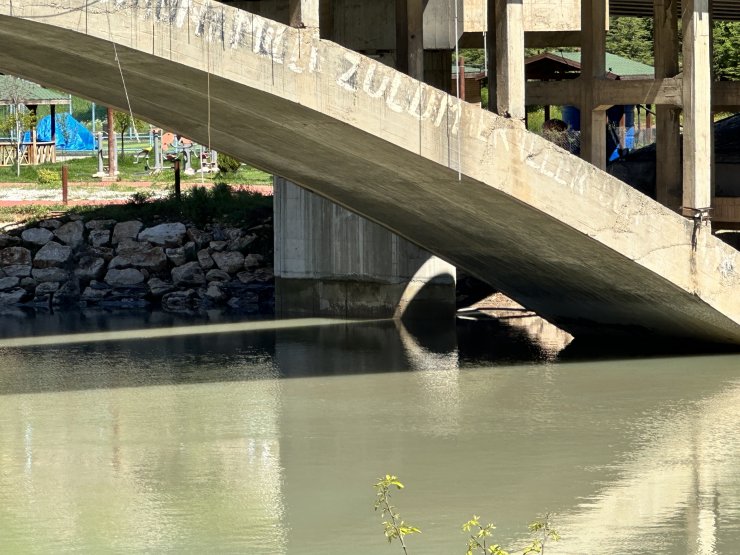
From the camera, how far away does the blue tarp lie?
50.1 metres

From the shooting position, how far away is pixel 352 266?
2412cm

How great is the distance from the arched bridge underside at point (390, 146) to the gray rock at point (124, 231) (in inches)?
293

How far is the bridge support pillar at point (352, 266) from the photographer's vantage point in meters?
23.8

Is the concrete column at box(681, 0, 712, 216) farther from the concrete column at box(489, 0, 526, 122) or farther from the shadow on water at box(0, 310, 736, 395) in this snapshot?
the shadow on water at box(0, 310, 736, 395)

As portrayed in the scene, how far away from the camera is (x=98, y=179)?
3584 centimetres

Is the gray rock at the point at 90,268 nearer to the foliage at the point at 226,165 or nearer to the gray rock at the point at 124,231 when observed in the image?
the gray rock at the point at 124,231

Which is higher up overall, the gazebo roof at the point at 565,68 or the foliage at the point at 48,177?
the gazebo roof at the point at 565,68

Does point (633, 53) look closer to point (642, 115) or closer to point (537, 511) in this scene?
point (642, 115)

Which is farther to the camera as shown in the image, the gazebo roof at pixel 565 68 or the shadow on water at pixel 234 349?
the gazebo roof at pixel 565 68

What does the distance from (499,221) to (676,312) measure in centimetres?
267

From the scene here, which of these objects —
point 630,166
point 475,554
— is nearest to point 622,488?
point 475,554

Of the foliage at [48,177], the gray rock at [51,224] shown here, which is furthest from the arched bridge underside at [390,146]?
the foliage at [48,177]

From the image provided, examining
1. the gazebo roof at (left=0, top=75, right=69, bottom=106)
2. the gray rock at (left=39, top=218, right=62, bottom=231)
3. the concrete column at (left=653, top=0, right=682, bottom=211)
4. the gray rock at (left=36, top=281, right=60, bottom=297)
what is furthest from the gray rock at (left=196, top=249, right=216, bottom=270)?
the gazebo roof at (left=0, top=75, right=69, bottom=106)

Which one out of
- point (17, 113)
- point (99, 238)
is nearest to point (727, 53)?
point (99, 238)
